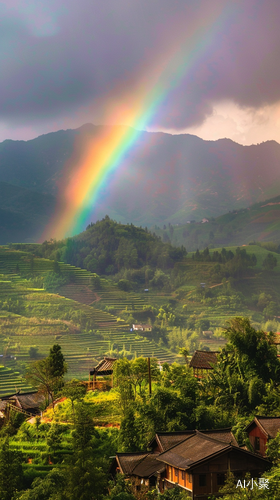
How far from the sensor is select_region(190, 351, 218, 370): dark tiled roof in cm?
5866

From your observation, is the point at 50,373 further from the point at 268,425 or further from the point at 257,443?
the point at 268,425

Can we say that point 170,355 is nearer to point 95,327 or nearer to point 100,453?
point 95,327

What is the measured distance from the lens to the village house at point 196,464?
3053cm

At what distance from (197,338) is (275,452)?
164821 millimetres

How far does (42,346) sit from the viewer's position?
160500mm

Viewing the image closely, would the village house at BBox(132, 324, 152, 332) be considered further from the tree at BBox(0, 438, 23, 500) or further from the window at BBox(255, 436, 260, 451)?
the window at BBox(255, 436, 260, 451)

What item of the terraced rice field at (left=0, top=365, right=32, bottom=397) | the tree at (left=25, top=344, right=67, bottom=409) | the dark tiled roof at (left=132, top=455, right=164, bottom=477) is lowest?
the terraced rice field at (left=0, top=365, right=32, bottom=397)

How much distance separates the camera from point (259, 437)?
35.5m

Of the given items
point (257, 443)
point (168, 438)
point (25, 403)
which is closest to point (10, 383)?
point (25, 403)

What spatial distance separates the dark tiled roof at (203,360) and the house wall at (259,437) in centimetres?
2172

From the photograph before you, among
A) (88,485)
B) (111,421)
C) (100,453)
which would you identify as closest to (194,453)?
(88,485)

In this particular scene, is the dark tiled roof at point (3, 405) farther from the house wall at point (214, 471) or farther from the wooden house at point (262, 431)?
the house wall at point (214, 471)

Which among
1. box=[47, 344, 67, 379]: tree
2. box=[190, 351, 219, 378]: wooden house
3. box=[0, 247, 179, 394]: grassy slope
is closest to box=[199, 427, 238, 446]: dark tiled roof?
box=[47, 344, 67, 379]: tree

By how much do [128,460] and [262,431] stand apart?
802 cm
